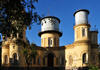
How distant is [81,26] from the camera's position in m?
28.8

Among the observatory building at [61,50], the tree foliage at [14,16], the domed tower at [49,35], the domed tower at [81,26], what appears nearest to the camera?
the tree foliage at [14,16]

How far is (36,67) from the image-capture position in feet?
101

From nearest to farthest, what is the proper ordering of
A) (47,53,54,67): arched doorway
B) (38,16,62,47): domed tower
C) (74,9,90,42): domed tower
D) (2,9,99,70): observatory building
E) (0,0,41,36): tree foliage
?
(0,0,41,36): tree foliage → (2,9,99,70): observatory building → (74,9,90,42): domed tower → (47,53,54,67): arched doorway → (38,16,62,47): domed tower

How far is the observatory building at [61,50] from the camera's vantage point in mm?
26328

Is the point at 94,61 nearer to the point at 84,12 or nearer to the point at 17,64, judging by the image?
the point at 84,12

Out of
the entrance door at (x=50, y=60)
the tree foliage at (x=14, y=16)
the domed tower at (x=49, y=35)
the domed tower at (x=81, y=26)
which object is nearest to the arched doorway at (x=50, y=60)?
the entrance door at (x=50, y=60)

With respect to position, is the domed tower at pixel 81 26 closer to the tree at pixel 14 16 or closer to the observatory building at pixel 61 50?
the observatory building at pixel 61 50

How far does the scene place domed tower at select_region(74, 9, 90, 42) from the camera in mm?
28433

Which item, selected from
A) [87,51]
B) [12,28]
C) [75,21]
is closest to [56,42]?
[75,21]

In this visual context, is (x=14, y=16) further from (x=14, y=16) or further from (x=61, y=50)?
(x=61, y=50)

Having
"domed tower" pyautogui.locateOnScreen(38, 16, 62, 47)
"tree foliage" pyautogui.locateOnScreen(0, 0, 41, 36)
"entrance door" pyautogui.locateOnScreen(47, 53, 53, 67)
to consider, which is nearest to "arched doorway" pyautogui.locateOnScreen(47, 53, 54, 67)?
"entrance door" pyautogui.locateOnScreen(47, 53, 53, 67)

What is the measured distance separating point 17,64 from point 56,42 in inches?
512

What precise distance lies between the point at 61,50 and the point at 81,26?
7428mm

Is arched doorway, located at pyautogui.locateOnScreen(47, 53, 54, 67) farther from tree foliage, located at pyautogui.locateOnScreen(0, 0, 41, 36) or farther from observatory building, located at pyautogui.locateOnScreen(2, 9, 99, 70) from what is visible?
tree foliage, located at pyautogui.locateOnScreen(0, 0, 41, 36)
